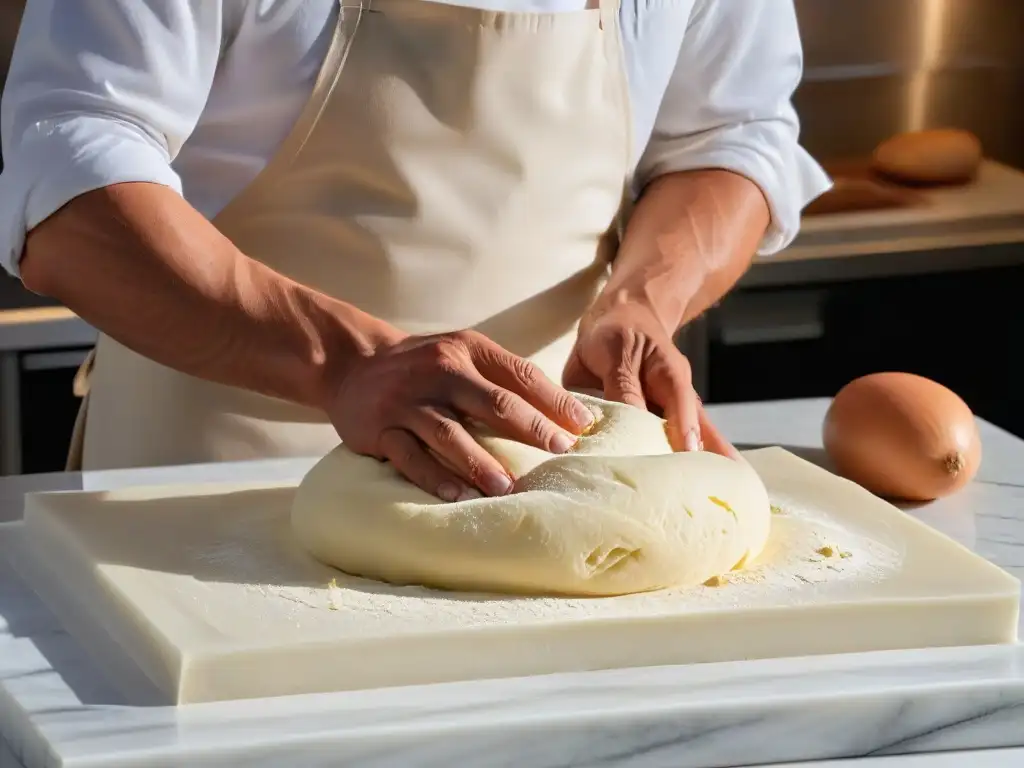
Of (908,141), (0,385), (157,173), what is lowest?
(0,385)

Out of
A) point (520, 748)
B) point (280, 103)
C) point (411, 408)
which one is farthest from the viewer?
point (280, 103)

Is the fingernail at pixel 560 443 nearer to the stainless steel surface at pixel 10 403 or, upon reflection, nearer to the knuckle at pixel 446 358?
the knuckle at pixel 446 358

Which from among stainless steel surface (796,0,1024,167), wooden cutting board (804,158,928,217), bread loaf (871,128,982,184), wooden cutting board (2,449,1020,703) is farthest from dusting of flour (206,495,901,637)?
stainless steel surface (796,0,1024,167)

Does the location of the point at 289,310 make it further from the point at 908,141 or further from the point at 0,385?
the point at 908,141

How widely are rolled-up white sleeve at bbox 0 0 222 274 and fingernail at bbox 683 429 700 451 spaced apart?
0.46 m

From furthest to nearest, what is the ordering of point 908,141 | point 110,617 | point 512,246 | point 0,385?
point 908,141
point 0,385
point 512,246
point 110,617

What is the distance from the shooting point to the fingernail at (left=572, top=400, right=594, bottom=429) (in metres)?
1.17

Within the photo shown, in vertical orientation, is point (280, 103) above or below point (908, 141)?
above

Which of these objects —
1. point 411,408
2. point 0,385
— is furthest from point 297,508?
point 0,385

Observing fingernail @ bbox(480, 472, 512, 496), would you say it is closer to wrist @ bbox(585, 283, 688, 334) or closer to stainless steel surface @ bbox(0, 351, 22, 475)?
wrist @ bbox(585, 283, 688, 334)

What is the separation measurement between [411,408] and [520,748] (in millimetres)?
308

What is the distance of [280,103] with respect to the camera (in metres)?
1.40

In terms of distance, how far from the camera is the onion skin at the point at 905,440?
1.34 meters

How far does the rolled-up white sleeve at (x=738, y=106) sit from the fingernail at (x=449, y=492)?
2.15 ft
